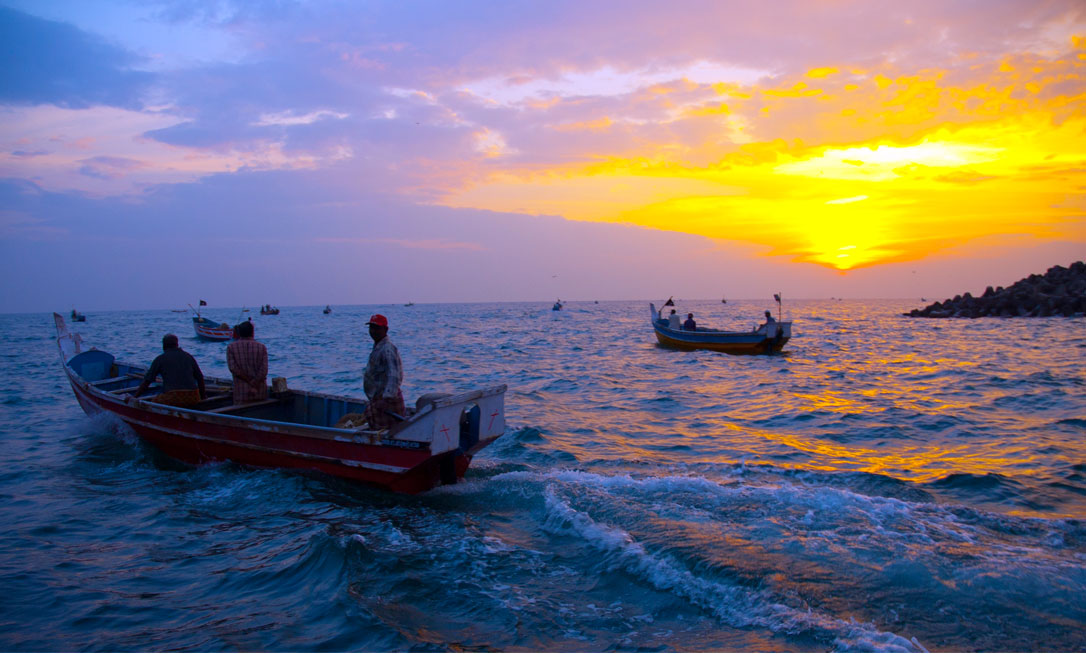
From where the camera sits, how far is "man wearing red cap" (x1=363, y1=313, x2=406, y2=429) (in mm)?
8078

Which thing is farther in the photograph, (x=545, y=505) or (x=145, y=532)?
(x=545, y=505)

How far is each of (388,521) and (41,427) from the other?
38.9ft

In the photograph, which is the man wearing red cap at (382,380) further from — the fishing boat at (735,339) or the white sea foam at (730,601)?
the fishing boat at (735,339)

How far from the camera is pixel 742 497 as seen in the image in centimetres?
802

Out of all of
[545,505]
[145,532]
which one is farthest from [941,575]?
[145,532]

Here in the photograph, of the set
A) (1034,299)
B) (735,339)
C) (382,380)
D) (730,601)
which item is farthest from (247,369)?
(1034,299)

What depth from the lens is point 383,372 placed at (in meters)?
8.20

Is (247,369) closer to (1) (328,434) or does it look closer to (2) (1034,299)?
(1) (328,434)

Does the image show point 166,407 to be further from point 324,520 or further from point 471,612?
point 471,612

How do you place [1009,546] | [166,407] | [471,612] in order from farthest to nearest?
[166,407]
[1009,546]
[471,612]

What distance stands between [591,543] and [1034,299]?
64.6m

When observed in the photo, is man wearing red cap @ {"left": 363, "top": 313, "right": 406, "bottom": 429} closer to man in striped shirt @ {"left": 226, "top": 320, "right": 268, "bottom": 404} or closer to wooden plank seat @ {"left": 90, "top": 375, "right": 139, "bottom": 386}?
man in striped shirt @ {"left": 226, "top": 320, "right": 268, "bottom": 404}

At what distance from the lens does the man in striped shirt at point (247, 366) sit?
10102 millimetres

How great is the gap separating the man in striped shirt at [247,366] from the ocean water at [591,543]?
4.44 ft
